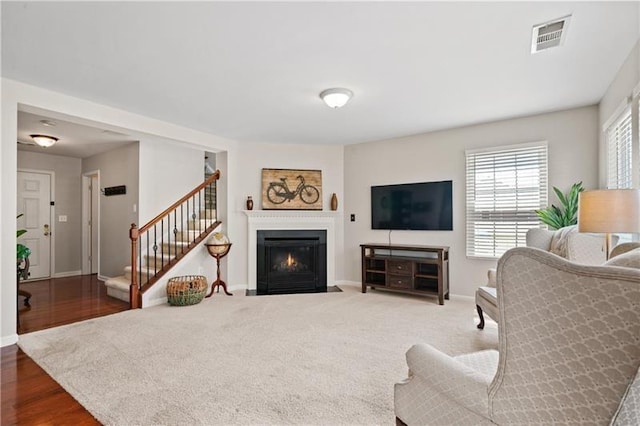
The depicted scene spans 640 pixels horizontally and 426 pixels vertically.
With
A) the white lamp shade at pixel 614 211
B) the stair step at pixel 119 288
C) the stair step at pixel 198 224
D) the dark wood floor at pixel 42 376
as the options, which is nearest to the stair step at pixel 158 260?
the stair step at pixel 119 288

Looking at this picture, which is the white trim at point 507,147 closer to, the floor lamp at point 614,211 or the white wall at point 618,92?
the white wall at point 618,92

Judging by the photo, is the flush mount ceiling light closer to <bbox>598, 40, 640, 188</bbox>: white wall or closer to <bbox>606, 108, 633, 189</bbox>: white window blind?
<bbox>598, 40, 640, 188</bbox>: white wall

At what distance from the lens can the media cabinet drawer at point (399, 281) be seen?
463 centimetres

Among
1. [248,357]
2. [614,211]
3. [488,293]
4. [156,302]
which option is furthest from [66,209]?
[614,211]

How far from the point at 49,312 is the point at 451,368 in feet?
15.5

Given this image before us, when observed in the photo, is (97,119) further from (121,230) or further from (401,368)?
(401,368)

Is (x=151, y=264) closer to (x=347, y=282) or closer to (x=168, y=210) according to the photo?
(x=168, y=210)

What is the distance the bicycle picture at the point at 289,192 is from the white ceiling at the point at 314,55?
5.53 ft

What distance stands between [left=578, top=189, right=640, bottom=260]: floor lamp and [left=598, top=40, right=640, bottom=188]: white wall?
3.37ft

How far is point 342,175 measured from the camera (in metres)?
5.79

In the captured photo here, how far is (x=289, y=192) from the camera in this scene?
5.55 metres

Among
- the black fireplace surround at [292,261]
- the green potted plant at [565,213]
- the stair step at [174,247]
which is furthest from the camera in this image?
the black fireplace surround at [292,261]

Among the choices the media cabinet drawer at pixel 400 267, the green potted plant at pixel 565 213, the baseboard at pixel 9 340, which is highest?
the green potted plant at pixel 565 213

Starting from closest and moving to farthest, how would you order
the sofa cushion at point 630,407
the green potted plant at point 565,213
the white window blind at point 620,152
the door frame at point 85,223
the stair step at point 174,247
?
the sofa cushion at point 630,407, the white window blind at point 620,152, the green potted plant at point 565,213, the stair step at point 174,247, the door frame at point 85,223
